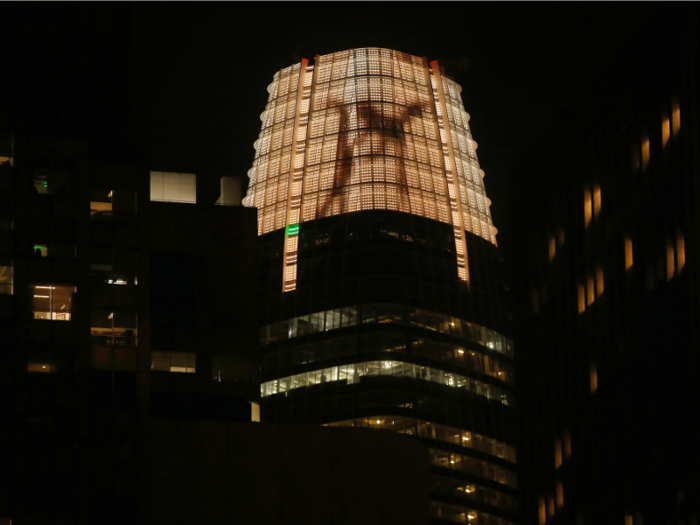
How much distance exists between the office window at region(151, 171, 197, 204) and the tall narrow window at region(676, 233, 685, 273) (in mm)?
41095

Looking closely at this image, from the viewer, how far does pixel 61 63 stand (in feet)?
288

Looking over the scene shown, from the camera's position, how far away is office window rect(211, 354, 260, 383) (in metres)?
99.1

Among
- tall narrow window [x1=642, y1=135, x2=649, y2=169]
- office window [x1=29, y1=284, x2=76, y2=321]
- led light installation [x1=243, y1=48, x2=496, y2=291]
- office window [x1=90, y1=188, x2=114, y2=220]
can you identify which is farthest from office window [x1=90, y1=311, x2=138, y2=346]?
led light installation [x1=243, y1=48, x2=496, y2=291]

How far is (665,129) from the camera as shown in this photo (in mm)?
100250

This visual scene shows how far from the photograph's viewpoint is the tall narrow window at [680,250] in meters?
94.8

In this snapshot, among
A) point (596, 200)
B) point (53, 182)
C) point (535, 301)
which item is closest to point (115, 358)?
point (53, 182)

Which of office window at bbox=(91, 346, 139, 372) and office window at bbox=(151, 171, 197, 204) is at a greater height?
office window at bbox=(151, 171, 197, 204)

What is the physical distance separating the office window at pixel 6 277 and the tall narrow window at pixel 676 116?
53.4 meters

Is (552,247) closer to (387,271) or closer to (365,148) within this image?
(387,271)

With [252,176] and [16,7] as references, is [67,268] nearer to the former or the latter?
[16,7]

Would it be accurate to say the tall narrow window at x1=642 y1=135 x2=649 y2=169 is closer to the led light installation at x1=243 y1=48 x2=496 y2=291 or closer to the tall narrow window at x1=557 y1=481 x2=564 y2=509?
the tall narrow window at x1=557 y1=481 x2=564 y2=509

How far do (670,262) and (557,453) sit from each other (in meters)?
27.8

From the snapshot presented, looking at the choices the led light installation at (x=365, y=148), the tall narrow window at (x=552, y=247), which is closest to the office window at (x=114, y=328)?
the tall narrow window at (x=552, y=247)

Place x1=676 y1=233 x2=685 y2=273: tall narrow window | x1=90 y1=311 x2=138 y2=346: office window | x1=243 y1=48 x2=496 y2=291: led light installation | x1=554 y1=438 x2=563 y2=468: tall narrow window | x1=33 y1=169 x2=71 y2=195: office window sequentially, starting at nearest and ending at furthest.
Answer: x1=90 y1=311 x2=138 y2=346: office window → x1=33 y1=169 x2=71 y2=195: office window → x1=676 y1=233 x2=685 y2=273: tall narrow window → x1=554 y1=438 x2=563 y2=468: tall narrow window → x1=243 y1=48 x2=496 y2=291: led light installation
